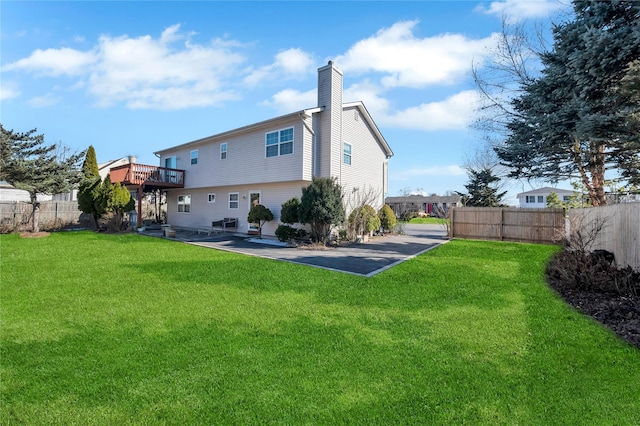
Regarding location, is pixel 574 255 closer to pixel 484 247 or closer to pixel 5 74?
pixel 484 247

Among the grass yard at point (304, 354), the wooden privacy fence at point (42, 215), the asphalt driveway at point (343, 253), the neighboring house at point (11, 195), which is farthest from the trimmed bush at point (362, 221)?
the neighboring house at point (11, 195)

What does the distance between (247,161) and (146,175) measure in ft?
23.9

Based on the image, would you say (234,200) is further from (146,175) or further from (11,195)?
(11,195)

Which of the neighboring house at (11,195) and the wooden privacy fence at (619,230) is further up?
the neighboring house at (11,195)

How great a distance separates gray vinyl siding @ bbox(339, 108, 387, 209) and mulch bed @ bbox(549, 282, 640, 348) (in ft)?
36.3

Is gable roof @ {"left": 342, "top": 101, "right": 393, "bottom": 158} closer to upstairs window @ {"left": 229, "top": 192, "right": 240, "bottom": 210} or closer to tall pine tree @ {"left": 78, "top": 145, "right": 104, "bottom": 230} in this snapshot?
upstairs window @ {"left": 229, "top": 192, "right": 240, "bottom": 210}

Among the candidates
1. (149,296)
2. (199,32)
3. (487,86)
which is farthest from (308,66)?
(149,296)

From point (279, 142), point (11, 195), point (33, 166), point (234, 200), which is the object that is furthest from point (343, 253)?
point (11, 195)

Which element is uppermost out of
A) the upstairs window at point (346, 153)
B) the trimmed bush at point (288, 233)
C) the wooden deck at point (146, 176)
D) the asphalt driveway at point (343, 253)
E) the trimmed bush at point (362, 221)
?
the upstairs window at point (346, 153)

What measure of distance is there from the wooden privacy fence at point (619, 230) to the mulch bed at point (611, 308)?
1.46m

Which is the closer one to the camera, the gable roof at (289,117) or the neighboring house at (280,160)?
the gable roof at (289,117)

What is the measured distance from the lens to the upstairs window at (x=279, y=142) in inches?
601

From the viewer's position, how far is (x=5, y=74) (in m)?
9.38

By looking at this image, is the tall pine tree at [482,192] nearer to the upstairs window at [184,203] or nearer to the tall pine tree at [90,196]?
the upstairs window at [184,203]
